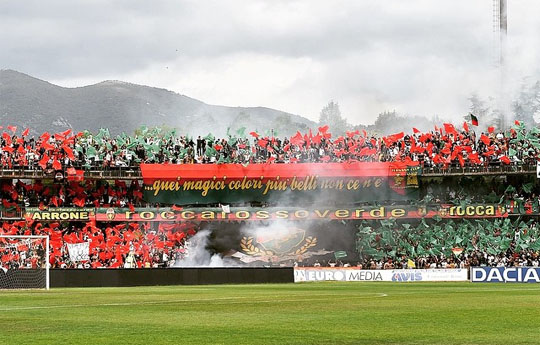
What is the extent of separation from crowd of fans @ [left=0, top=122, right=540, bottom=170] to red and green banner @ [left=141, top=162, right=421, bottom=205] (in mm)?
1043

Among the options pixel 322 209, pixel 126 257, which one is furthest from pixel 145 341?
pixel 322 209

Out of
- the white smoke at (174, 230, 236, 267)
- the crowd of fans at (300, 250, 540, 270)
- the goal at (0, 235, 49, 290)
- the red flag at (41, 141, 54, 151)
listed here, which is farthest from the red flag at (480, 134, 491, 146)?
the goal at (0, 235, 49, 290)

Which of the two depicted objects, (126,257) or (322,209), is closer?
(126,257)

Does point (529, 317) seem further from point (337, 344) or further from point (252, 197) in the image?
point (252, 197)

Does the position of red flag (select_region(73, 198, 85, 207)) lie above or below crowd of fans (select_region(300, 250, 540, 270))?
above

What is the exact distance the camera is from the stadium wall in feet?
170

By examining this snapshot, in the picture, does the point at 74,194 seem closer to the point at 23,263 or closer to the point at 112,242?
the point at 112,242

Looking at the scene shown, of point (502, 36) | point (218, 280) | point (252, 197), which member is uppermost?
point (502, 36)

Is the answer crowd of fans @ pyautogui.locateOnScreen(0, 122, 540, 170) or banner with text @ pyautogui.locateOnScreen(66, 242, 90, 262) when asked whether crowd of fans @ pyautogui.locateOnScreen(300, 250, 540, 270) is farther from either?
banner with text @ pyautogui.locateOnScreen(66, 242, 90, 262)

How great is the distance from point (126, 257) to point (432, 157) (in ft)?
82.0

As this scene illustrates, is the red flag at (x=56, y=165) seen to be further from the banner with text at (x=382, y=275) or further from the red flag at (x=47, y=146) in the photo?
the banner with text at (x=382, y=275)

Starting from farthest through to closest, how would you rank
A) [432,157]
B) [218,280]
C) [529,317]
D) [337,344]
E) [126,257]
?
[432,157], [126,257], [218,280], [529,317], [337,344]

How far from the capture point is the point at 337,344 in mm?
15812

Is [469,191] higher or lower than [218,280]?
higher
